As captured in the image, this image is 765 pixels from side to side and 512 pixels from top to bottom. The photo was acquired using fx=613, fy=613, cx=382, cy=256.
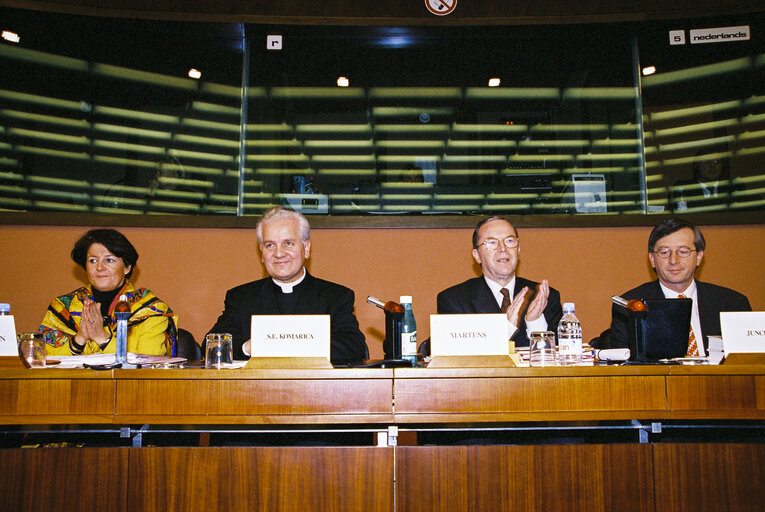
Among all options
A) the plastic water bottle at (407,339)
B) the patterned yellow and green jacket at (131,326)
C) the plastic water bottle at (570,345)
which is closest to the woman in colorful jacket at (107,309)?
the patterned yellow and green jacket at (131,326)

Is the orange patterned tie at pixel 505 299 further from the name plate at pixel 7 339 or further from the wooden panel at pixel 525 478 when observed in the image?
the name plate at pixel 7 339

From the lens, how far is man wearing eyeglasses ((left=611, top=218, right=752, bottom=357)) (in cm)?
255

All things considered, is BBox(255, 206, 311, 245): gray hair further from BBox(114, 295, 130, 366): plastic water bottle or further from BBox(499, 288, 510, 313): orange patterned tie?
BBox(499, 288, 510, 313): orange patterned tie

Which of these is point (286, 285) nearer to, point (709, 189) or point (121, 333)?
point (121, 333)

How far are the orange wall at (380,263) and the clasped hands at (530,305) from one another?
3.30 feet

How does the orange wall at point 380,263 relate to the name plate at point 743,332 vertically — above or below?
above

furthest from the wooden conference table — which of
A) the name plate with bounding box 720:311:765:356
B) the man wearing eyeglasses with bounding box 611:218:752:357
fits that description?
the man wearing eyeglasses with bounding box 611:218:752:357

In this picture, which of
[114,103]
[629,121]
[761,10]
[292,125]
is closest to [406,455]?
[292,125]

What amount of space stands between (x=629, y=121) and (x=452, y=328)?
8.06 feet

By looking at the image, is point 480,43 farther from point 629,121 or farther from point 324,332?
point 324,332

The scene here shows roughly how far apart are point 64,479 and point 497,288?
5.90ft

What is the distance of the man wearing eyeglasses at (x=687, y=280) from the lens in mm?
2553

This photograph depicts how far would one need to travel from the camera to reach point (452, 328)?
1738 mm

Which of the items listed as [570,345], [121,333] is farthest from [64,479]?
[570,345]
